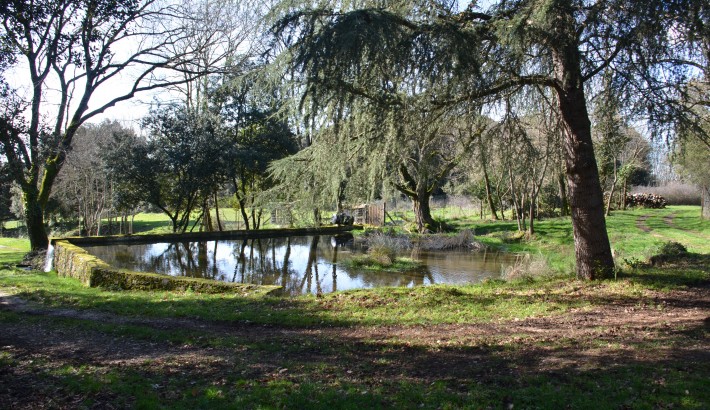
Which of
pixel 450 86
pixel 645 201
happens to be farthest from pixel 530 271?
pixel 645 201

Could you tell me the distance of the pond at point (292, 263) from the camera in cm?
1274

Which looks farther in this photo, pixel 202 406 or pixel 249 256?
pixel 249 256

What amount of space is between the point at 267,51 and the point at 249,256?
40.0ft

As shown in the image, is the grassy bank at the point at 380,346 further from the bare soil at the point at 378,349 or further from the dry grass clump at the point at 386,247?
the dry grass clump at the point at 386,247

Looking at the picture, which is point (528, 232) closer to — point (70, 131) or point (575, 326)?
point (575, 326)

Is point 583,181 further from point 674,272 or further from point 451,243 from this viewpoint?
point 451,243

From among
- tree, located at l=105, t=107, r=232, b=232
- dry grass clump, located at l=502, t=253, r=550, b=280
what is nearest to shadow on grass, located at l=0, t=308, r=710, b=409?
dry grass clump, located at l=502, t=253, r=550, b=280

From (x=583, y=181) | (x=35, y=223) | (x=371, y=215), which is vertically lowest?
(x=371, y=215)

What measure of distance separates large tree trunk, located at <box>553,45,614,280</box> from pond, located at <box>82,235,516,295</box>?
3.99 meters

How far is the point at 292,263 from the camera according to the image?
629 inches

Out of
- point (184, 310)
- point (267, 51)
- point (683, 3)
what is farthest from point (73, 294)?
point (683, 3)

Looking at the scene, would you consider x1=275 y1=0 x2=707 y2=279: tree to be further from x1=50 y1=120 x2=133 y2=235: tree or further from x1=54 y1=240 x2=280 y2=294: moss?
x1=50 y1=120 x2=133 y2=235: tree

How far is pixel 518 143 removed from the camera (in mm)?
8359

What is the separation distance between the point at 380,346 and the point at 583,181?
189 inches
